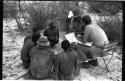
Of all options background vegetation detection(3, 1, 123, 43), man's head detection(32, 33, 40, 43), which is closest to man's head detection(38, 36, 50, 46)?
man's head detection(32, 33, 40, 43)

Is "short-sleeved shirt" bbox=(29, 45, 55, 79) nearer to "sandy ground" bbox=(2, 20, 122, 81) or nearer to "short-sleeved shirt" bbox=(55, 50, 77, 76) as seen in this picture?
"short-sleeved shirt" bbox=(55, 50, 77, 76)

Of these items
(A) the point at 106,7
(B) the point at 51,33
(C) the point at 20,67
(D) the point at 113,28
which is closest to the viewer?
(C) the point at 20,67

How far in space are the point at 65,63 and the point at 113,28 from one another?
2.64 meters

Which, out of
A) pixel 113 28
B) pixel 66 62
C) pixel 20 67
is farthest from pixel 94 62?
pixel 113 28

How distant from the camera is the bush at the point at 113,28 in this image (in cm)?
696

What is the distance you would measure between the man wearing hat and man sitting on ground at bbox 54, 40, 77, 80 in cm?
16

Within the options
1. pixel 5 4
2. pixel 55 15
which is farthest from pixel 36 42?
pixel 5 4

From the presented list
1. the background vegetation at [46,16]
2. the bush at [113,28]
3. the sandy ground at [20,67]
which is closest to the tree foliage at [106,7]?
the background vegetation at [46,16]

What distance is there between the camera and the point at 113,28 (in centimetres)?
707

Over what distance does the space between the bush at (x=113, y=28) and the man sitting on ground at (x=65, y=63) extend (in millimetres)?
2219

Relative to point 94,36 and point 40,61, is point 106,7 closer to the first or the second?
point 94,36

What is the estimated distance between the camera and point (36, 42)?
5227 millimetres

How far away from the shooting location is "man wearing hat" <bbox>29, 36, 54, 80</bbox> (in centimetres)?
494

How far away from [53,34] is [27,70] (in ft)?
3.66
